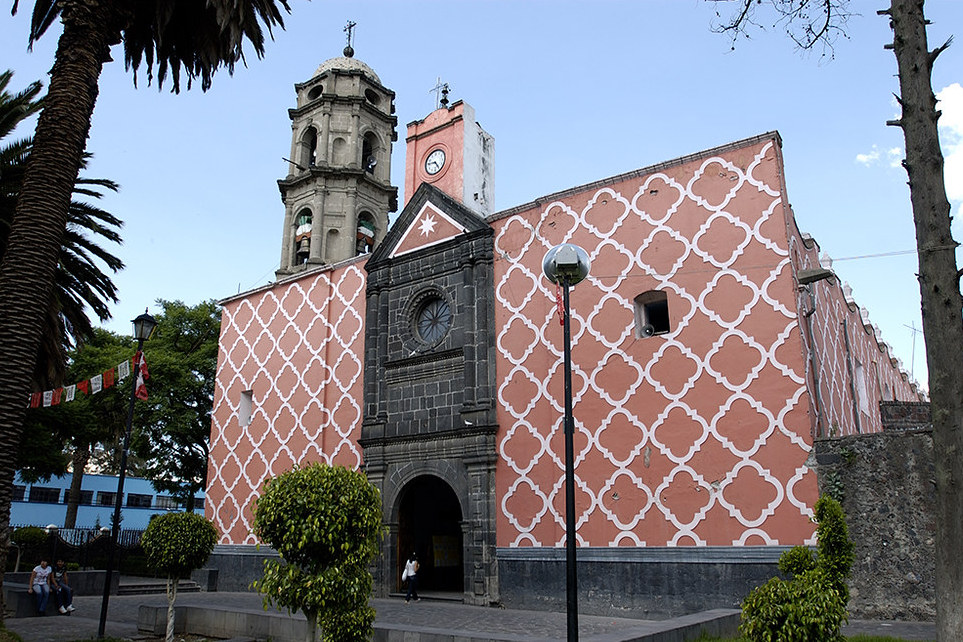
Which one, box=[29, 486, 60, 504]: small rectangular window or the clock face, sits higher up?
the clock face

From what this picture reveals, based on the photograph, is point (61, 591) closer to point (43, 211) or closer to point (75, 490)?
point (43, 211)

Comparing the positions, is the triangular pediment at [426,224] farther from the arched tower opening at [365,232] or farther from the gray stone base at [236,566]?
the arched tower opening at [365,232]

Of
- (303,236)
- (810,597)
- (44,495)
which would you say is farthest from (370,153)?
(44,495)

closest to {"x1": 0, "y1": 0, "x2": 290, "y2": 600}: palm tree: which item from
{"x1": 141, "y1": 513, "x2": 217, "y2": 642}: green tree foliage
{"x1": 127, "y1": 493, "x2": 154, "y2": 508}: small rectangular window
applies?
{"x1": 141, "y1": 513, "x2": 217, "y2": 642}: green tree foliage

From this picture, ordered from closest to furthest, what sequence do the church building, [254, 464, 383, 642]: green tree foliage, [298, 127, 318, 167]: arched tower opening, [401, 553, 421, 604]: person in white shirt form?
[254, 464, 383, 642]: green tree foliage → the church building → [401, 553, 421, 604]: person in white shirt → [298, 127, 318, 167]: arched tower opening

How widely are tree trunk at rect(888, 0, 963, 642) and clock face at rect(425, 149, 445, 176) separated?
46.0ft

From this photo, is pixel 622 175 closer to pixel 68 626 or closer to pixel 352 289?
pixel 352 289

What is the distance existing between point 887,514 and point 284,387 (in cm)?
1533

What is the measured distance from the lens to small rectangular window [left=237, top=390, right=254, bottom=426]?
2208 cm

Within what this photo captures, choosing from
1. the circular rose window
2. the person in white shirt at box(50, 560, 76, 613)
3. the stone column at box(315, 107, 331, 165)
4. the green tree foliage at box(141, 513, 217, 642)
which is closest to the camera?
the green tree foliage at box(141, 513, 217, 642)

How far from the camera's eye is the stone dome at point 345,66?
100 feet

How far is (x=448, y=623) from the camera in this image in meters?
12.9

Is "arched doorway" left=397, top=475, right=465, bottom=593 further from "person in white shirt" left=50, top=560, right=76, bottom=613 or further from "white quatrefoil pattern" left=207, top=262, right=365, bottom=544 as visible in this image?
"person in white shirt" left=50, top=560, right=76, bottom=613

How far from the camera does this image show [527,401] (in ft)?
52.4
